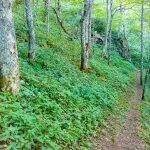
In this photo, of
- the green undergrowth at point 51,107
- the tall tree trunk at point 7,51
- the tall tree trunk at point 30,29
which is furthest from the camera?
the tall tree trunk at point 30,29

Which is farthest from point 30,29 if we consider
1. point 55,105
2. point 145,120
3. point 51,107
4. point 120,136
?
point 145,120

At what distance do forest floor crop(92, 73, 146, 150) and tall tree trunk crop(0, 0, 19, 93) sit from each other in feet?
10.3

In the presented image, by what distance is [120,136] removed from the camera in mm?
9930

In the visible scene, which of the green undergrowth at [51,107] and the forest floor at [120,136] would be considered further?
the forest floor at [120,136]

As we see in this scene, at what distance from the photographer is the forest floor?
8766mm

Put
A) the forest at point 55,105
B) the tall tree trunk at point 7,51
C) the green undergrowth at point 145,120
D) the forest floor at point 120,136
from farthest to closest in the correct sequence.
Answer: the green undergrowth at point 145,120 < the forest floor at point 120,136 < the tall tree trunk at point 7,51 < the forest at point 55,105

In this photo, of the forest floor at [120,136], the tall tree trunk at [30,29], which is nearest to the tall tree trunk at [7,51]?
the forest floor at [120,136]

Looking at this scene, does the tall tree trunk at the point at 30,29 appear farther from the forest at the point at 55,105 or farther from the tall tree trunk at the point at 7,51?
the tall tree trunk at the point at 7,51

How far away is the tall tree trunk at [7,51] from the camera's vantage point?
685cm

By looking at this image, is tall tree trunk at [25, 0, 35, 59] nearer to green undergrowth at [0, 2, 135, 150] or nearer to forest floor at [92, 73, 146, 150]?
green undergrowth at [0, 2, 135, 150]

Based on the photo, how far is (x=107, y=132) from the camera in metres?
9.72

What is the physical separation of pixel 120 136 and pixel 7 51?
525 cm

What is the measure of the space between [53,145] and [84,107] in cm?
412

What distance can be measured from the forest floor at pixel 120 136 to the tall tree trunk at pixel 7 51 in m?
3.15
